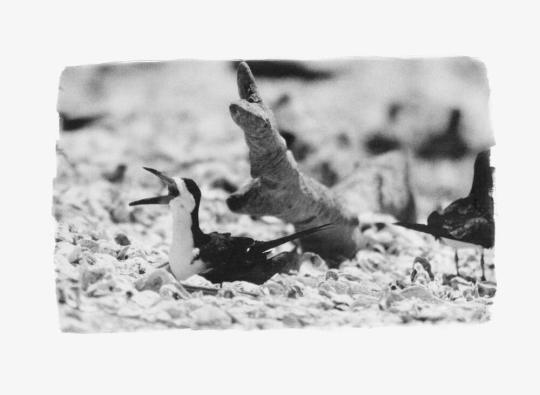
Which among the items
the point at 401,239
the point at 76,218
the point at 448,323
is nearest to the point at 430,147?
the point at 401,239

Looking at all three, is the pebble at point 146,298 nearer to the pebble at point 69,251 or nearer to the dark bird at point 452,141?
the pebble at point 69,251

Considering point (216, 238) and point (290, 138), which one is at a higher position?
point (290, 138)

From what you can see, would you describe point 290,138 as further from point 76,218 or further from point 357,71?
point 76,218

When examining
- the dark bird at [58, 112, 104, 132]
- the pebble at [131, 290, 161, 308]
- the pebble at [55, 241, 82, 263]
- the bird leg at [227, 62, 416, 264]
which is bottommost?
the pebble at [131, 290, 161, 308]

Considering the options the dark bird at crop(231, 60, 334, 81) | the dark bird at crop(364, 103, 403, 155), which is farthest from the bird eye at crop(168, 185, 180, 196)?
the dark bird at crop(364, 103, 403, 155)

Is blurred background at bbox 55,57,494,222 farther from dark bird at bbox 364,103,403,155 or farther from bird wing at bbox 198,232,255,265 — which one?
bird wing at bbox 198,232,255,265

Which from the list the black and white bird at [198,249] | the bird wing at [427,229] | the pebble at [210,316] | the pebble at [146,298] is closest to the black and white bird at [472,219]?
the bird wing at [427,229]
